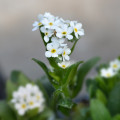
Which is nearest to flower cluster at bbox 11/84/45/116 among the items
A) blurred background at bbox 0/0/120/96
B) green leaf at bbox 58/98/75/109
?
green leaf at bbox 58/98/75/109

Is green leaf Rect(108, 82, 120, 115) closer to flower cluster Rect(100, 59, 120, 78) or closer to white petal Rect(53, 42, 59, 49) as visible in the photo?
flower cluster Rect(100, 59, 120, 78)

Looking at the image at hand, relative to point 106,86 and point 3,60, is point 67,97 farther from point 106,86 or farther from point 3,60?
point 3,60

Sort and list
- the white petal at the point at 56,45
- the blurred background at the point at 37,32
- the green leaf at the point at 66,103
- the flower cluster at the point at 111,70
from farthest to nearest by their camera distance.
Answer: the blurred background at the point at 37,32 → the flower cluster at the point at 111,70 → the green leaf at the point at 66,103 → the white petal at the point at 56,45

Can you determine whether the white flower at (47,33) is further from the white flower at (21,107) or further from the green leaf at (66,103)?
the white flower at (21,107)

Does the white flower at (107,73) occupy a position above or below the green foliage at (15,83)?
below

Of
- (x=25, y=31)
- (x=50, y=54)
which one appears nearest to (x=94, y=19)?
(x=25, y=31)

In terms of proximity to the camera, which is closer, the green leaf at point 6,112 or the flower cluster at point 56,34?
the flower cluster at point 56,34

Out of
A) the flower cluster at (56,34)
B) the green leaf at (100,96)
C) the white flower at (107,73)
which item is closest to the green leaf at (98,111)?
the green leaf at (100,96)
